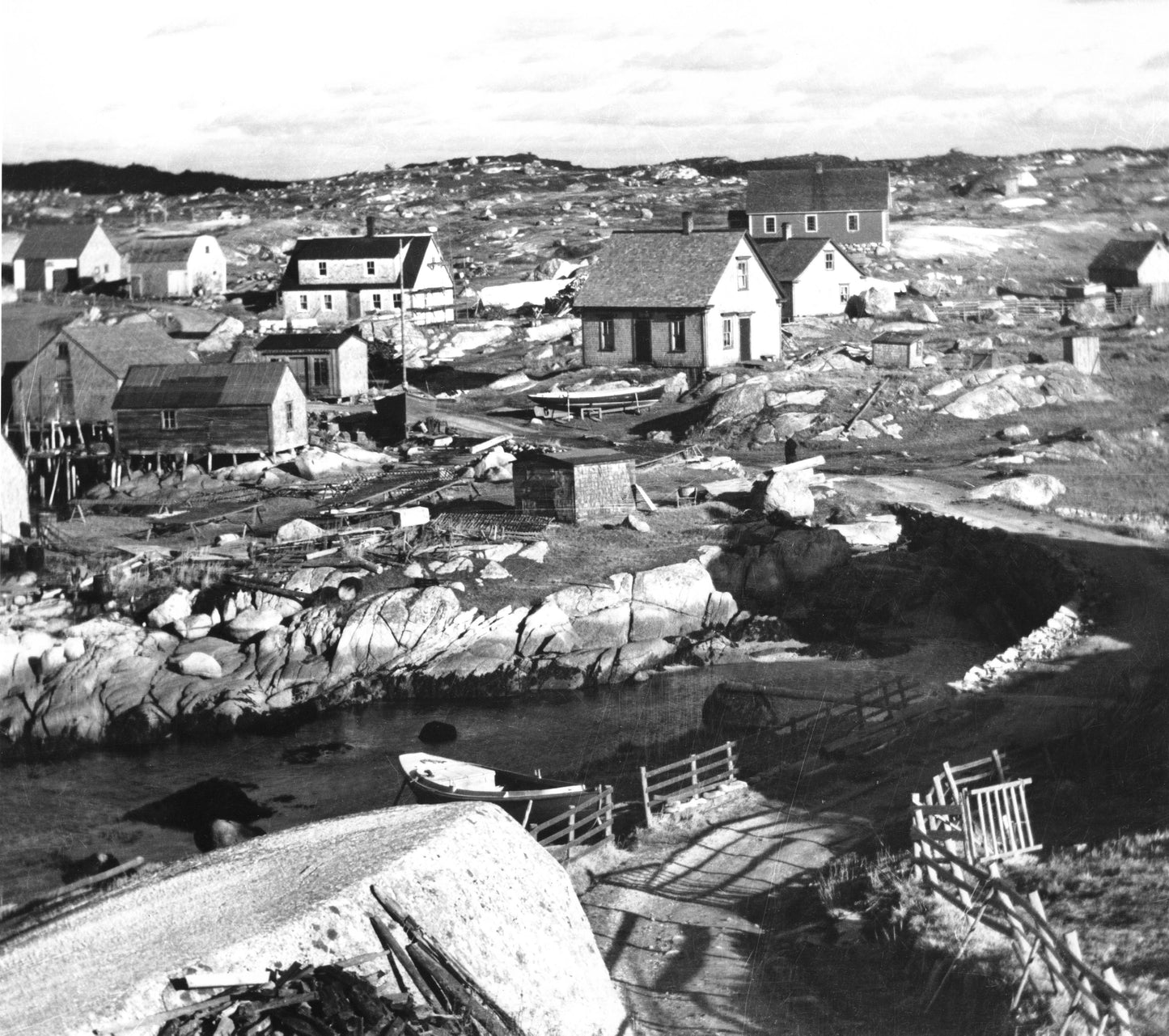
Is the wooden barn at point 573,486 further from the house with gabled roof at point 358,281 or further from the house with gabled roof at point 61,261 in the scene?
the house with gabled roof at point 61,261

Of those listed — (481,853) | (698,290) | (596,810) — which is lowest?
(596,810)

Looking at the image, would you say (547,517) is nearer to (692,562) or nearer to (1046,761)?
(692,562)

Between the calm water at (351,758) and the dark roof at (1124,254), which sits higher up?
the dark roof at (1124,254)

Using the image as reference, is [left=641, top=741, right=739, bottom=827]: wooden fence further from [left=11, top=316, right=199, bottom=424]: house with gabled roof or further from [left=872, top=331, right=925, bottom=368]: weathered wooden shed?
[left=11, top=316, right=199, bottom=424]: house with gabled roof

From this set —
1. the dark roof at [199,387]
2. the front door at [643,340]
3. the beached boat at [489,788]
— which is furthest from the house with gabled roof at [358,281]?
the beached boat at [489,788]

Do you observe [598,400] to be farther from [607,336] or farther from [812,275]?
[812,275]

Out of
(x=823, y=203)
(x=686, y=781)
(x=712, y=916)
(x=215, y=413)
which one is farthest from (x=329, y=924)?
(x=823, y=203)

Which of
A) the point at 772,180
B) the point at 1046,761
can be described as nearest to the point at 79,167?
the point at 1046,761
